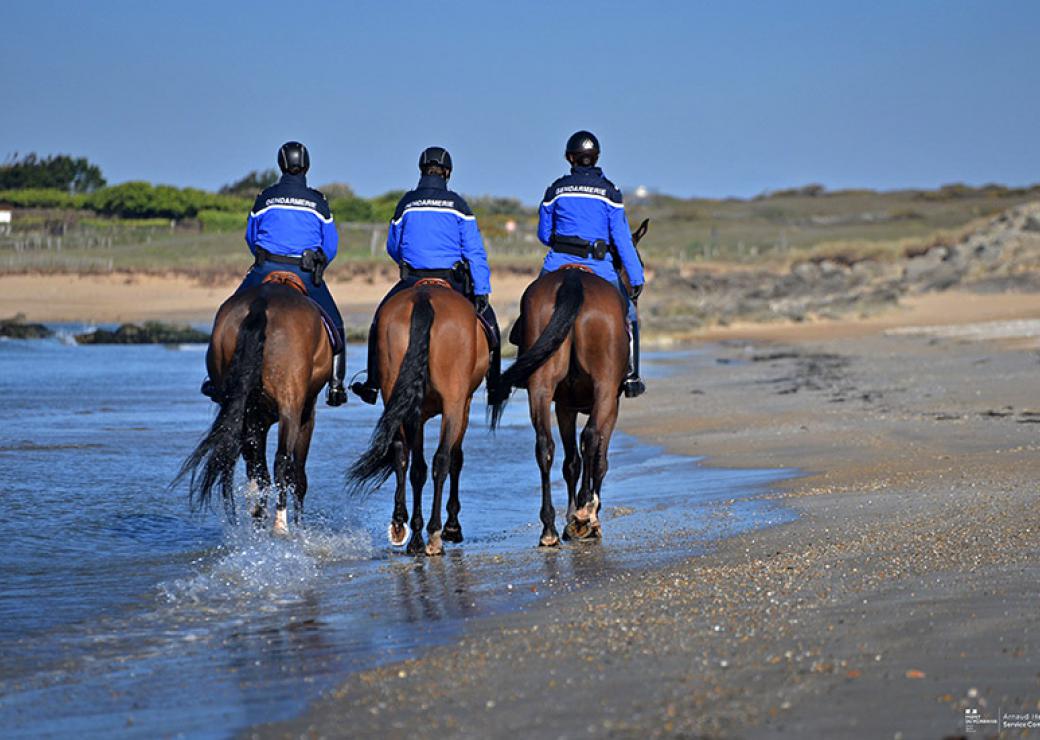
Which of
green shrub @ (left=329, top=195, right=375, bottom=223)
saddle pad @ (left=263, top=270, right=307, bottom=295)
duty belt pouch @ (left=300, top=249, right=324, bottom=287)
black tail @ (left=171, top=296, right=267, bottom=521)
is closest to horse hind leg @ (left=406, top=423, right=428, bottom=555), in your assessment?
black tail @ (left=171, top=296, right=267, bottom=521)

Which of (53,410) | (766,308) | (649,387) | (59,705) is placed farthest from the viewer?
(766,308)

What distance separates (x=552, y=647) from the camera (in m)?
5.50

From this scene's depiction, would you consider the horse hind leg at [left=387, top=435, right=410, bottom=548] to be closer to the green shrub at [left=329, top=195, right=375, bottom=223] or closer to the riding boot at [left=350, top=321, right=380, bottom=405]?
the riding boot at [left=350, top=321, right=380, bottom=405]

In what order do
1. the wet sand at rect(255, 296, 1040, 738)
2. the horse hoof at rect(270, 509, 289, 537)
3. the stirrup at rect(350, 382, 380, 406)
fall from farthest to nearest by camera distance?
the stirrup at rect(350, 382, 380, 406), the horse hoof at rect(270, 509, 289, 537), the wet sand at rect(255, 296, 1040, 738)

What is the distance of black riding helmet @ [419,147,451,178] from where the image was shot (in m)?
9.52

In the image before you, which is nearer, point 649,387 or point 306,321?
point 306,321

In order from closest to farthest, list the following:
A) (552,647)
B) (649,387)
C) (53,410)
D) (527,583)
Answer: (552,647), (527,583), (53,410), (649,387)

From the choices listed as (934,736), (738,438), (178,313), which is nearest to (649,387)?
(738,438)

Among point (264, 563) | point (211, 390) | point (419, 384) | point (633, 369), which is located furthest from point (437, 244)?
point (264, 563)

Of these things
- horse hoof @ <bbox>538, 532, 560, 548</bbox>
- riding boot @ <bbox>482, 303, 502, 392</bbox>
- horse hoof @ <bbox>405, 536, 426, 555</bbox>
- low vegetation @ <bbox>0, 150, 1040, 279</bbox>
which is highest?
low vegetation @ <bbox>0, 150, 1040, 279</bbox>

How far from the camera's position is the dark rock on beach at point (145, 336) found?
103ft

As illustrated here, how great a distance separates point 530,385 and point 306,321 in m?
1.43

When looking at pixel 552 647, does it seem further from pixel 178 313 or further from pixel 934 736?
pixel 178 313

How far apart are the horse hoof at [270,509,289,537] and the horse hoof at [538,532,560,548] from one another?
1.63 meters
